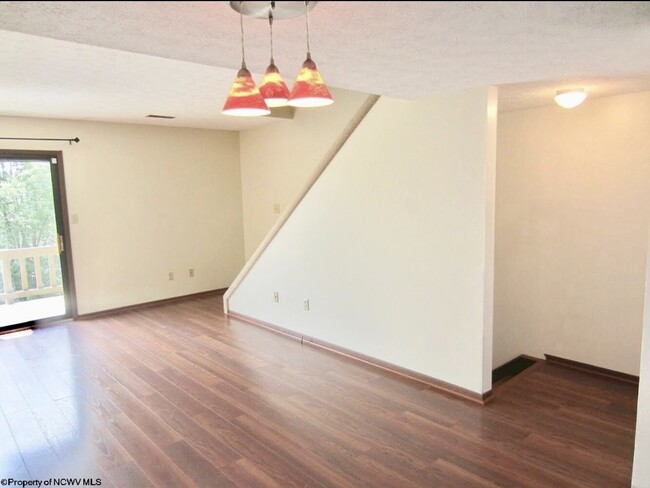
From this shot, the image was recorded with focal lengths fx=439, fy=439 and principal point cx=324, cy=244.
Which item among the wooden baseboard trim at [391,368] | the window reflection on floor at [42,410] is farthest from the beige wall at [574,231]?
the window reflection on floor at [42,410]

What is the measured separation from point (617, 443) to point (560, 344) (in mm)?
1334

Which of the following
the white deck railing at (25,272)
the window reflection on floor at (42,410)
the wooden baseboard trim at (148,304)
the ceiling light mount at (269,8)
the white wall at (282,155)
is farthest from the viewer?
the wooden baseboard trim at (148,304)

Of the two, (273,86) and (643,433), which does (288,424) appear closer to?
(643,433)

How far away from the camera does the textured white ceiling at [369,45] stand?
152 cm

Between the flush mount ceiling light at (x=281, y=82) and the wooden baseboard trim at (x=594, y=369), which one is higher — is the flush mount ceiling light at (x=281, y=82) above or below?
above

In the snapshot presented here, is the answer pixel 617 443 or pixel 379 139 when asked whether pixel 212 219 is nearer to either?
pixel 379 139

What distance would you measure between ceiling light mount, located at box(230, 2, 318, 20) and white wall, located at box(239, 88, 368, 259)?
3747mm

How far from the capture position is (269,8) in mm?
1371

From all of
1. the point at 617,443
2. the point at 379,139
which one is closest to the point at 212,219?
the point at 379,139

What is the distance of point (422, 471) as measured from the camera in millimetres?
2389

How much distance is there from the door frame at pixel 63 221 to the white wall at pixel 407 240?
294cm

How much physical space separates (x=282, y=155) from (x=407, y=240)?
10.5 feet

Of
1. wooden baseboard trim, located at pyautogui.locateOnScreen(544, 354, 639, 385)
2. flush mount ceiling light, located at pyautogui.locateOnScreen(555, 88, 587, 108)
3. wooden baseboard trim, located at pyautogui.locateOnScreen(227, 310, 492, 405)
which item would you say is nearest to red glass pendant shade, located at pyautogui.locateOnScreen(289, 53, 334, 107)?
flush mount ceiling light, located at pyautogui.locateOnScreen(555, 88, 587, 108)

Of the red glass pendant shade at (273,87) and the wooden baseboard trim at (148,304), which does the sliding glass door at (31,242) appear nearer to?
the wooden baseboard trim at (148,304)
